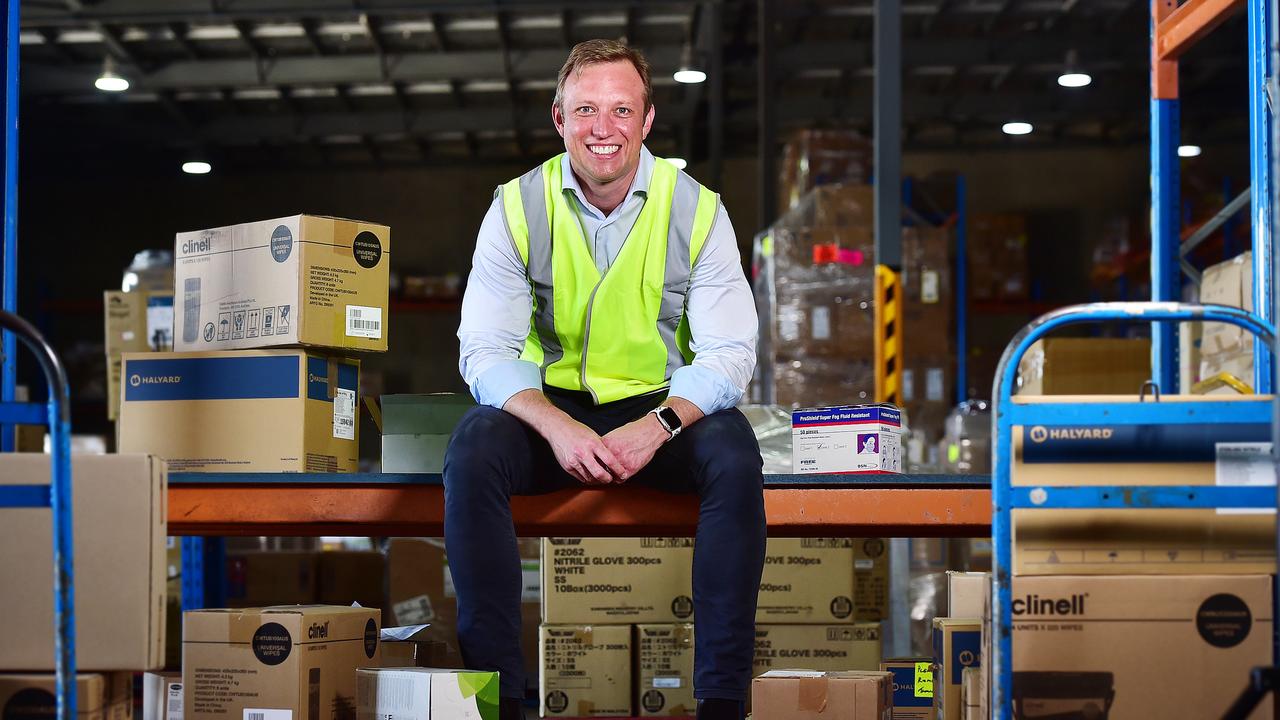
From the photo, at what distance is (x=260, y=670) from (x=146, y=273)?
21.9 ft

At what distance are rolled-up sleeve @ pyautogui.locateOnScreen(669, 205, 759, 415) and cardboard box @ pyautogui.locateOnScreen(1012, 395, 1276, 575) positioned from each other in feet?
3.59

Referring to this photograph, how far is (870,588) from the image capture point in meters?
4.89

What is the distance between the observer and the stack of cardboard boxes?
12.3 feet

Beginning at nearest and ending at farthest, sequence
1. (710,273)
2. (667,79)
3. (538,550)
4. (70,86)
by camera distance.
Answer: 1. (710,273)
2. (538,550)
3. (70,86)
4. (667,79)

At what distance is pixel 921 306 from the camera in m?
9.70

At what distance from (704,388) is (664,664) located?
5.16 ft

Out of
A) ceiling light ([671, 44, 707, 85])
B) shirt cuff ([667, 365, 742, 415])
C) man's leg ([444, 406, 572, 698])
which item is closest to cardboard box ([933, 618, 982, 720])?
shirt cuff ([667, 365, 742, 415])

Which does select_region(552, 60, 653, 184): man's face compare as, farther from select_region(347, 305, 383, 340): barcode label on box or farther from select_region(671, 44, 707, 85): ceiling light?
select_region(671, 44, 707, 85): ceiling light

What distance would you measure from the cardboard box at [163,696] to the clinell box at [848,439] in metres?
1.76

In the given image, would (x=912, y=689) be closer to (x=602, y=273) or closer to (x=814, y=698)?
(x=814, y=698)

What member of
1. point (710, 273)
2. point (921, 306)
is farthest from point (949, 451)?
point (710, 273)

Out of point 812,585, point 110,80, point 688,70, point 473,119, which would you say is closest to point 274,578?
point 812,585

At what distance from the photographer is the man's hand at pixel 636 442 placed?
331cm

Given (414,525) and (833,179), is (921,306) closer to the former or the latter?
(833,179)
